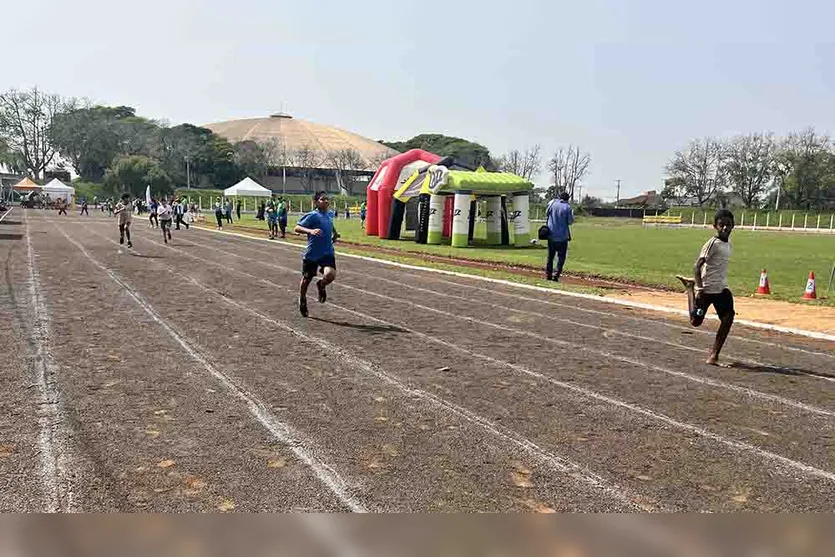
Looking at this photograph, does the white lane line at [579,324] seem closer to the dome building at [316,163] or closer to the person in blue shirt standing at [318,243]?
the person in blue shirt standing at [318,243]

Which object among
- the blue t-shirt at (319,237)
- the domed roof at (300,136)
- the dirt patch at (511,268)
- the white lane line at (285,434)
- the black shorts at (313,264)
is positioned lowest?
the dirt patch at (511,268)

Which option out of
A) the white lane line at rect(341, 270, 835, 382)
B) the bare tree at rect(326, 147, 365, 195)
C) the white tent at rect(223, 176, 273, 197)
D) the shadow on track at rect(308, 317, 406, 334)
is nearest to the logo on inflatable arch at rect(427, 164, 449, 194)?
the white lane line at rect(341, 270, 835, 382)

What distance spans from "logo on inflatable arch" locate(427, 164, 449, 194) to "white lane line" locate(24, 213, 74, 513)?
20.7 meters

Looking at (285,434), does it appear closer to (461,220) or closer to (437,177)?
(461,220)

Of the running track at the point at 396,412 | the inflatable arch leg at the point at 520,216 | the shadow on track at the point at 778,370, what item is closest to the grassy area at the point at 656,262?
the inflatable arch leg at the point at 520,216

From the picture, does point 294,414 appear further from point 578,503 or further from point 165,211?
point 165,211

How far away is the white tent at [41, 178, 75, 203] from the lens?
74.4m

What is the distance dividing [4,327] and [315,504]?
6928 mm

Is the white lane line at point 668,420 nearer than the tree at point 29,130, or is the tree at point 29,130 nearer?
the white lane line at point 668,420

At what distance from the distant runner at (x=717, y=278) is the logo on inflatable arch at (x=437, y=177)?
21.1 metres

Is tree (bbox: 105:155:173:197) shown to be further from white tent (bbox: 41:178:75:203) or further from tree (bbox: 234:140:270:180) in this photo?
tree (bbox: 234:140:270:180)

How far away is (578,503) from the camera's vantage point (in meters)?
4.26

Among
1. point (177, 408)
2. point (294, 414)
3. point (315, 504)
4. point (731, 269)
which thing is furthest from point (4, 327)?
point (731, 269)

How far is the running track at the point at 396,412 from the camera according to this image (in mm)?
4398
